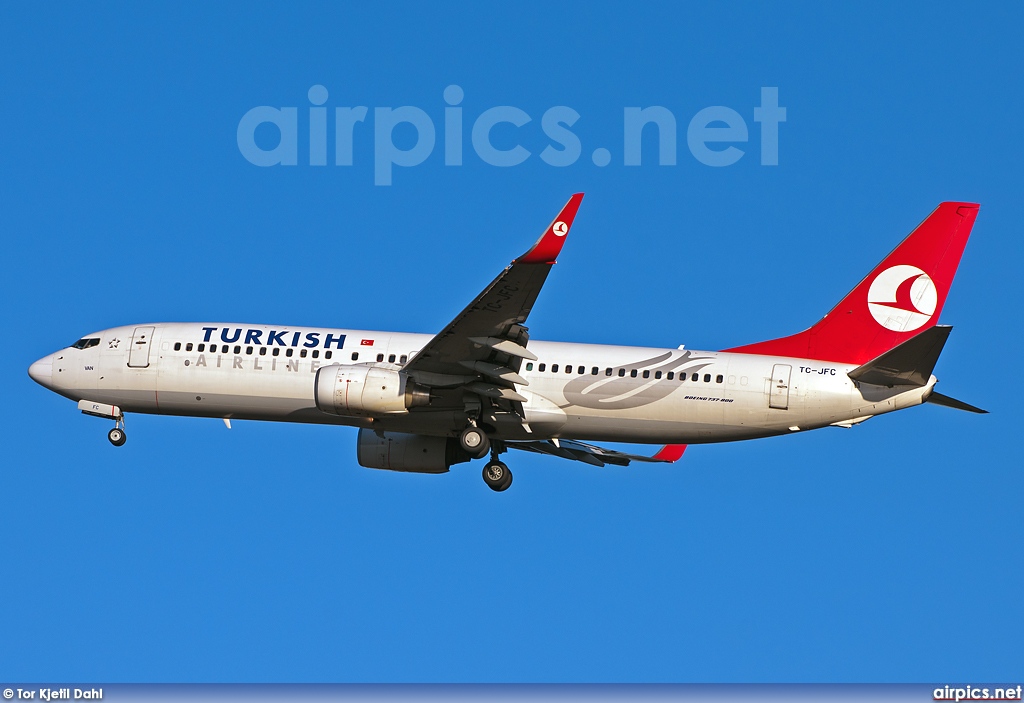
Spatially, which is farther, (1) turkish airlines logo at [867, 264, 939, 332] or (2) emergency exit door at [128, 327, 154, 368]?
(2) emergency exit door at [128, 327, 154, 368]

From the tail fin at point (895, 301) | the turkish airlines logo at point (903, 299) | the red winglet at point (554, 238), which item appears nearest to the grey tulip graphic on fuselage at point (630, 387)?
the tail fin at point (895, 301)

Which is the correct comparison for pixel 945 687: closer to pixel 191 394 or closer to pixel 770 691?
pixel 770 691

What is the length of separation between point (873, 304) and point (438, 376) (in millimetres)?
13773

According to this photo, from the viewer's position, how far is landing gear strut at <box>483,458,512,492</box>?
4556 centimetres

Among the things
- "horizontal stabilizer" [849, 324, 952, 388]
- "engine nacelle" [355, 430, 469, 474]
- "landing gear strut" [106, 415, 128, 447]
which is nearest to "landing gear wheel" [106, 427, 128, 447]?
"landing gear strut" [106, 415, 128, 447]

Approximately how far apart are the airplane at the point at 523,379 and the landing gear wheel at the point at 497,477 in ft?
0.14

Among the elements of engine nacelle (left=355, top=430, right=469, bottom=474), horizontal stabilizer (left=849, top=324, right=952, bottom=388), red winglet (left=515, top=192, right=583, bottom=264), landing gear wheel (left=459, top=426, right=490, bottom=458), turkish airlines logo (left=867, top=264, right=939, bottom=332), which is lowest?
landing gear wheel (left=459, top=426, right=490, bottom=458)

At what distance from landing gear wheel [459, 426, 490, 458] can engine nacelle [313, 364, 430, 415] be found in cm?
201

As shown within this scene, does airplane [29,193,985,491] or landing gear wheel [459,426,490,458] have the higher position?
airplane [29,193,985,491]

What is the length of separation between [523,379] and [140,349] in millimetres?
12835

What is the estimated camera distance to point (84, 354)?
4819 cm

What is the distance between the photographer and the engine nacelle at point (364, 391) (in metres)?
42.4

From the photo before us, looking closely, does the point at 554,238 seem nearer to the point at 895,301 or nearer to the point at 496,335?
the point at 496,335

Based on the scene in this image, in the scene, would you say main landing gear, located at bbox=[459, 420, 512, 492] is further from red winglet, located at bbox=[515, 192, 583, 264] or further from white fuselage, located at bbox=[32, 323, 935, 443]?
red winglet, located at bbox=[515, 192, 583, 264]
